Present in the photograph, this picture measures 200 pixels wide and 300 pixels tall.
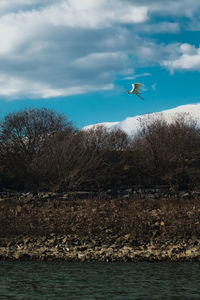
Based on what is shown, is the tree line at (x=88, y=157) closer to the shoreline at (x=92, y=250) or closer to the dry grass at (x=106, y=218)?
the dry grass at (x=106, y=218)

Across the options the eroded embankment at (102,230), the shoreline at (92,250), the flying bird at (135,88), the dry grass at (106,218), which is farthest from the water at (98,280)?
the flying bird at (135,88)

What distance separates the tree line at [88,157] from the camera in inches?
1326

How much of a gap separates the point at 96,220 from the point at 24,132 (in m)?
22.1

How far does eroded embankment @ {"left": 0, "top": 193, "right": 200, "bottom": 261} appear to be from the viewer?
56.2 feet

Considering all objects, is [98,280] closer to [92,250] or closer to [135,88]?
[92,250]

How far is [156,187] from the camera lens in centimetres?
3425

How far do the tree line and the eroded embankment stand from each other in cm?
694

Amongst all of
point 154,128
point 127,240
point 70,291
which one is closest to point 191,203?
point 127,240

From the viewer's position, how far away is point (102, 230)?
20.3 metres

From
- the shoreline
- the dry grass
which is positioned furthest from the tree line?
the shoreline

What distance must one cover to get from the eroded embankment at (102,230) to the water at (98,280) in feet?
3.45

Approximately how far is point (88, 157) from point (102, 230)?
15538 mm

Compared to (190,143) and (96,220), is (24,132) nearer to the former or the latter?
(190,143)

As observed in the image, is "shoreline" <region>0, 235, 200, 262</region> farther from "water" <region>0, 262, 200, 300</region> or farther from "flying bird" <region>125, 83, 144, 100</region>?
"flying bird" <region>125, 83, 144, 100</region>
